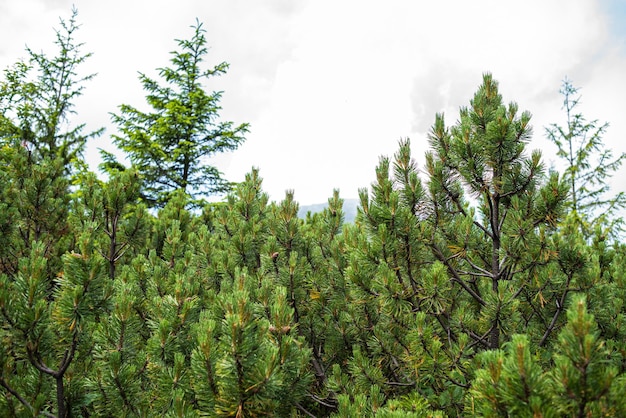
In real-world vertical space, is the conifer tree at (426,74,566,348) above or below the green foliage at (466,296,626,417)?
above

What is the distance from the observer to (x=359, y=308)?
3471mm

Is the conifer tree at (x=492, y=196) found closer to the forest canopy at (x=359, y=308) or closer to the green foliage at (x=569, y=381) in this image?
the forest canopy at (x=359, y=308)

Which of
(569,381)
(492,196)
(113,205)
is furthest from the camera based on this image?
(113,205)

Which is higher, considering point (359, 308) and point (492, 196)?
point (492, 196)

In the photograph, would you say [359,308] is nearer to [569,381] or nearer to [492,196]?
[492,196]

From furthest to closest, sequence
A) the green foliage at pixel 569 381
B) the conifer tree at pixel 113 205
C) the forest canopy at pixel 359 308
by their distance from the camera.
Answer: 1. the conifer tree at pixel 113 205
2. the forest canopy at pixel 359 308
3. the green foliage at pixel 569 381

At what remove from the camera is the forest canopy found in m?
2.07

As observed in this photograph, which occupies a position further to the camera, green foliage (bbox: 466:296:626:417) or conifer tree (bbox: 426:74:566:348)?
conifer tree (bbox: 426:74:566:348)

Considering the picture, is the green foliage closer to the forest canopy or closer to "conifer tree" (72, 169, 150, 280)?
the forest canopy

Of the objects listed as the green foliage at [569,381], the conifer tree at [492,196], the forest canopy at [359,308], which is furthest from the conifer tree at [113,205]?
the green foliage at [569,381]

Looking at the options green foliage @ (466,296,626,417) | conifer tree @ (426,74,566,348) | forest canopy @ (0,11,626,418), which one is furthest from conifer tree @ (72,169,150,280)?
green foliage @ (466,296,626,417)

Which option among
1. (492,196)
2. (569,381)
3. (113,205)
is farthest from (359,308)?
(113,205)

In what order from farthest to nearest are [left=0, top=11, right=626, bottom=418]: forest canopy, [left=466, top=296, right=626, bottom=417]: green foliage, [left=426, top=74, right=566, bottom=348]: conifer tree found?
[left=426, top=74, right=566, bottom=348]: conifer tree < [left=0, top=11, right=626, bottom=418]: forest canopy < [left=466, top=296, right=626, bottom=417]: green foliage

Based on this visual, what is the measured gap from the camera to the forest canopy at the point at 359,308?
2.07m
